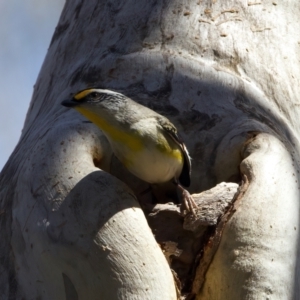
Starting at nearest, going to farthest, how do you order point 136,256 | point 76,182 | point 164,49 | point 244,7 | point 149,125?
1. point 136,256
2. point 76,182
3. point 149,125
4. point 164,49
5. point 244,7

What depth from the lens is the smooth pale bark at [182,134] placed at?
2.64m

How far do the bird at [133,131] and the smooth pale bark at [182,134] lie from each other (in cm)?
9

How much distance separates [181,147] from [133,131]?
0.82 ft

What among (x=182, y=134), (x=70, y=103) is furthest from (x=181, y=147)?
(x=70, y=103)

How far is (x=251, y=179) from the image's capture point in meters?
2.87

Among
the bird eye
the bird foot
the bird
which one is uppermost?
the bird eye

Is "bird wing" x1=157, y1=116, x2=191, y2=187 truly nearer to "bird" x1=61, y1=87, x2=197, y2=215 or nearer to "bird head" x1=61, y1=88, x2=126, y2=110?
"bird" x1=61, y1=87, x2=197, y2=215

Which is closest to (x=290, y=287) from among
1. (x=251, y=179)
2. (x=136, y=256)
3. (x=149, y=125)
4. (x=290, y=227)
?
(x=290, y=227)

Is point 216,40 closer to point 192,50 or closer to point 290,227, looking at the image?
point 192,50

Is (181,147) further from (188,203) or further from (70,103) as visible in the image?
(70,103)

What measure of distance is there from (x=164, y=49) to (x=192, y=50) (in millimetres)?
152

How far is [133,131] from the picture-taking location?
307cm

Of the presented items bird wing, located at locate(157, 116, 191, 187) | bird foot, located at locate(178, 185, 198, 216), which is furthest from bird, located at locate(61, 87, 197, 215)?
bird foot, located at locate(178, 185, 198, 216)

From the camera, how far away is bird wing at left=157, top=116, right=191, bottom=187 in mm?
3102
